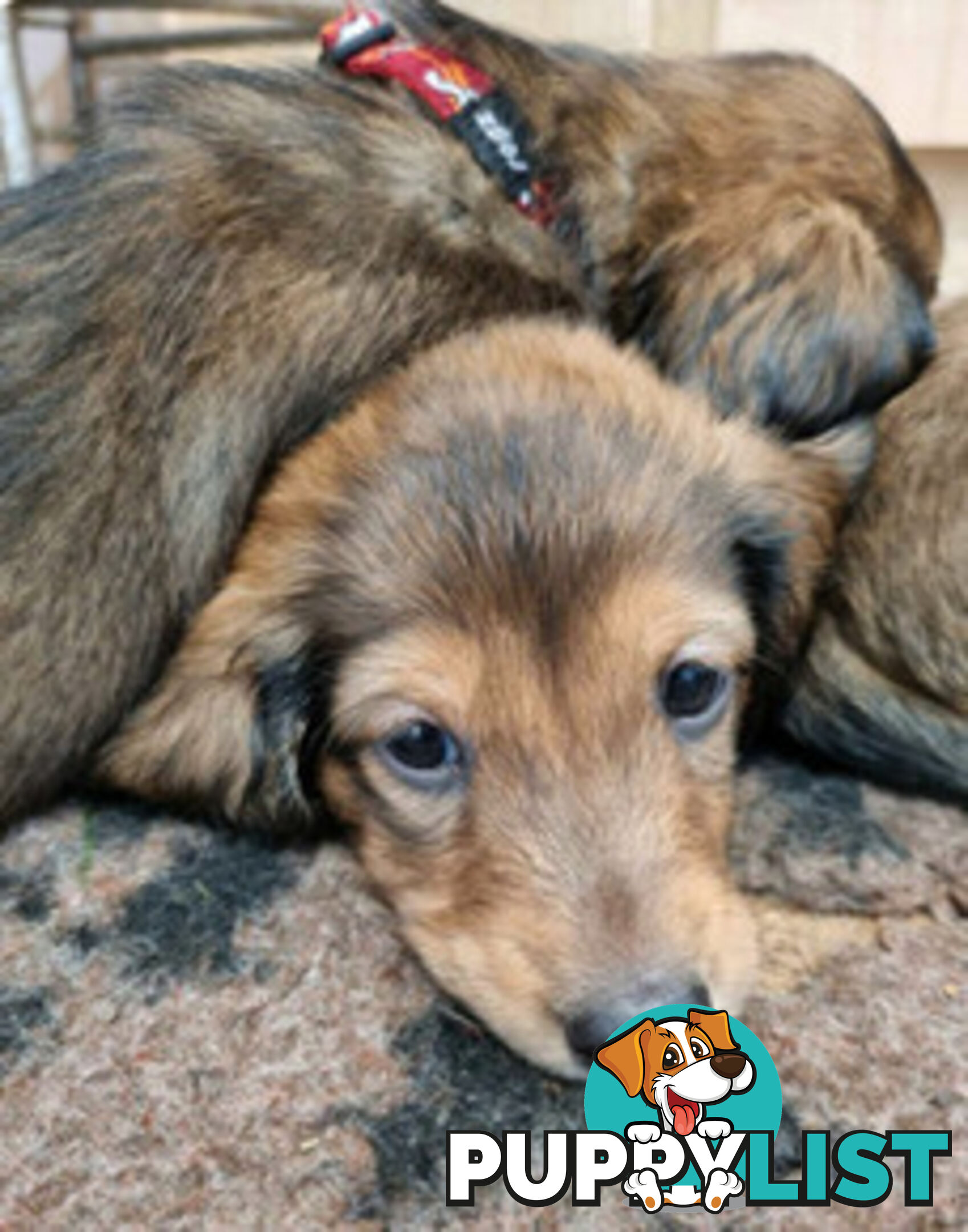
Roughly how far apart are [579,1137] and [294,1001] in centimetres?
33

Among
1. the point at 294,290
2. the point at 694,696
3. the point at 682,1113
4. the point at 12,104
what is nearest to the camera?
the point at 682,1113

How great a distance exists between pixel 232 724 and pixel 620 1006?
0.59 meters

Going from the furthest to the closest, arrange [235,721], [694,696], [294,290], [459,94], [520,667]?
[459,94], [294,290], [235,721], [694,696], [520,667]

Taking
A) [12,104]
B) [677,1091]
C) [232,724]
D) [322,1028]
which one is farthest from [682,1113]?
[12,104]

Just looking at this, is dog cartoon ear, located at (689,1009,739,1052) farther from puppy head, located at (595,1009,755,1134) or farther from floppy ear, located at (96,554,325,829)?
floppy ear, located at (96,554,325,829)

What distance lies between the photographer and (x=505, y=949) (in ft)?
4.21

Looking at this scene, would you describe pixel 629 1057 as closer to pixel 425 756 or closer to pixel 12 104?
pixel 425 756

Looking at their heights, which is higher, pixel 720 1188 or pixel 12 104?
pixel 12 104

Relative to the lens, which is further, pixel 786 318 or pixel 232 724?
pixel 786 318

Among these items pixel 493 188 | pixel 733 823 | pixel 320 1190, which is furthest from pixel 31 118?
pixel 320 1190

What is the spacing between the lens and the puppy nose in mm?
1162

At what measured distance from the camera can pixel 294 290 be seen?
168 cm

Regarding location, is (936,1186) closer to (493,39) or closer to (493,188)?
(493,188)

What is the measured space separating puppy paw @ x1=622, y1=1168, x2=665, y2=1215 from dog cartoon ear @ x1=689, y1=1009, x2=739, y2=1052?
0.12 metres
